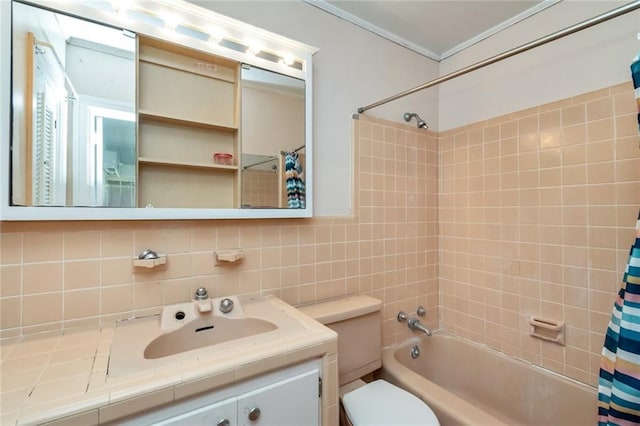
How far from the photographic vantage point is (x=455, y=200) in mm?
2010

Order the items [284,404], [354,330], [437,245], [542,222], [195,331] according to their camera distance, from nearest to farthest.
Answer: [284,404]
[195,331]
[354,330]
[542,222]
[437,245]

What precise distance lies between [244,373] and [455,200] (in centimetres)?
175

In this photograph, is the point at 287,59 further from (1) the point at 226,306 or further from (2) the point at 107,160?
(1) the point at 226,306

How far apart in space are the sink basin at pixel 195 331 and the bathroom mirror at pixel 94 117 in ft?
1.31

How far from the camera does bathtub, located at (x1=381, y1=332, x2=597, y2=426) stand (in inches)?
51.7

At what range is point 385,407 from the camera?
1.26 m

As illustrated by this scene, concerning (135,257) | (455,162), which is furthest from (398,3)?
(135,257)

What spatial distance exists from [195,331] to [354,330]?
0.77m

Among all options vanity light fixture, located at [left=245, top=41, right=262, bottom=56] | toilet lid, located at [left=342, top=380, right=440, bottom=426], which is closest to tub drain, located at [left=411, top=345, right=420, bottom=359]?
toilet lid, located at [left=342, top=380, right=440, bottom=426]

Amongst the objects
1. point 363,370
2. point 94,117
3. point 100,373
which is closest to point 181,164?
point 94,117

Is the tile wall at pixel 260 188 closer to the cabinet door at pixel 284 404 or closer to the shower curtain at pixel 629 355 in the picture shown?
the cabinet door at pixel 284 404

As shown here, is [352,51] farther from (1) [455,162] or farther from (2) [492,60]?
(1) [455,162]

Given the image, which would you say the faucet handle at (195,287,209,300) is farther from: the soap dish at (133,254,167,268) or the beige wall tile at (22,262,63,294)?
the beige wall tile at (22,262,63,294)

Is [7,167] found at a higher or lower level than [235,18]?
lower
